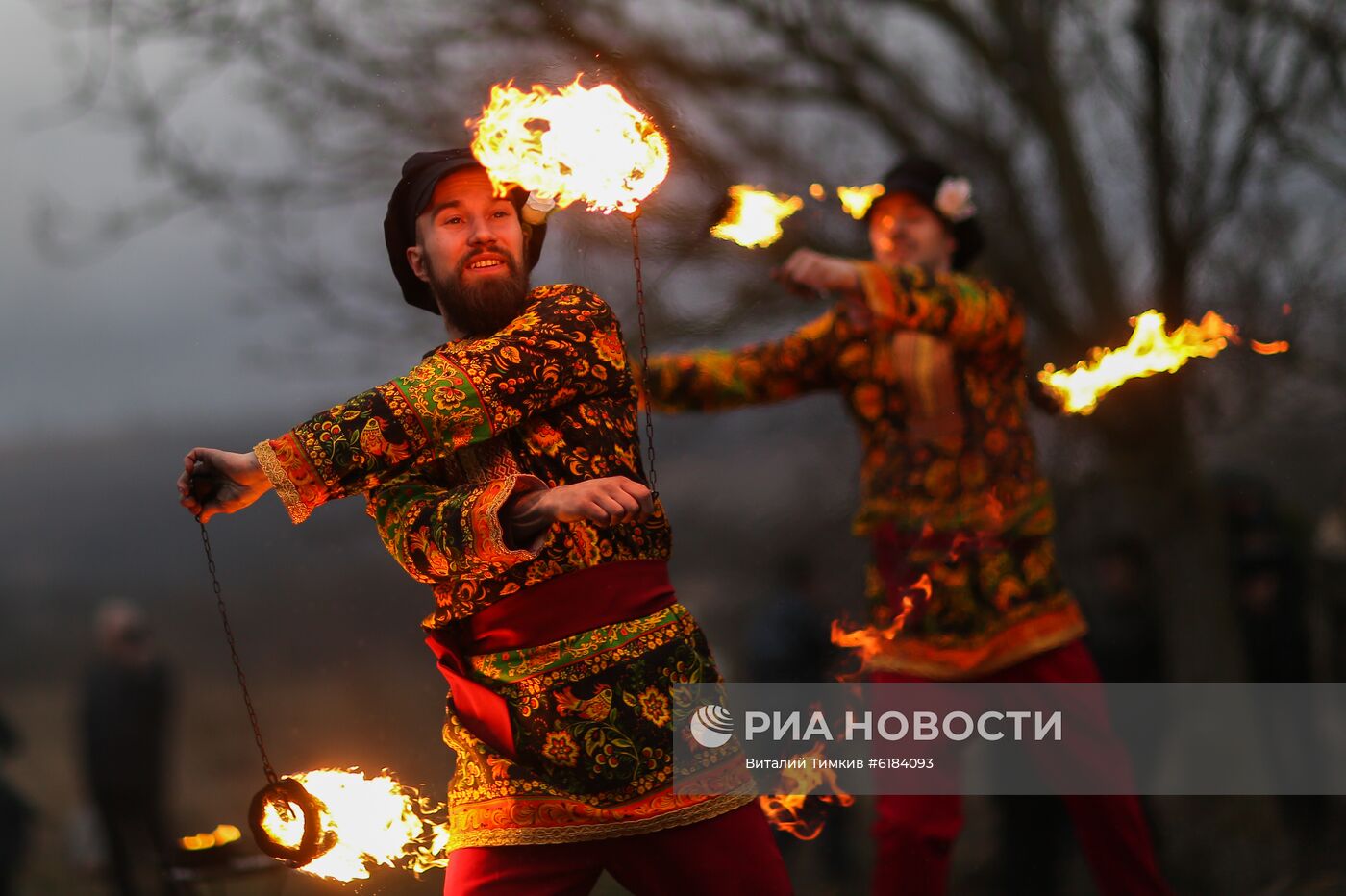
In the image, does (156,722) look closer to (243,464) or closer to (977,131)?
(243,464)

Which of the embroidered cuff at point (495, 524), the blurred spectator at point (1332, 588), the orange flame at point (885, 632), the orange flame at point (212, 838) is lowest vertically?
the orange flame at point (212, 838)

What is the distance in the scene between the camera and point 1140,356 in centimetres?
352

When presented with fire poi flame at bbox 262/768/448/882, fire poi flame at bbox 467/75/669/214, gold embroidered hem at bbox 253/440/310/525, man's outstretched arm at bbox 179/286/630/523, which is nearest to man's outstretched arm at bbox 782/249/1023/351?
fire poi flame at bbox 467/75/669/214

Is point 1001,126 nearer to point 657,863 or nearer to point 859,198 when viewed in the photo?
point 859,198

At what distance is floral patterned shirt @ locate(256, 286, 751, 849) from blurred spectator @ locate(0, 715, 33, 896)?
2020 millimetres

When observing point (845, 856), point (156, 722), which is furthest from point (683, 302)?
point (156, 722)

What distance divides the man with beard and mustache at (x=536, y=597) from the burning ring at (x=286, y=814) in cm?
27

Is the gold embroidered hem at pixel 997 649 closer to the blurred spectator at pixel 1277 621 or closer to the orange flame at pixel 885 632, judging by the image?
the orange flame at pixel 885 632

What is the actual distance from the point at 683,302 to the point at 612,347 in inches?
46.4

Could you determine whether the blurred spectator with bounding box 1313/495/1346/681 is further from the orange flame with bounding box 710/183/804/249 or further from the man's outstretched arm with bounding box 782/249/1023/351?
the orange flame with bounding box 710/183/804/249

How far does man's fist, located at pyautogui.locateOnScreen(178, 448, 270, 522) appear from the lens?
2.20m

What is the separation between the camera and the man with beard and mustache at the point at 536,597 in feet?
7.25

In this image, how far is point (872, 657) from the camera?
329cm

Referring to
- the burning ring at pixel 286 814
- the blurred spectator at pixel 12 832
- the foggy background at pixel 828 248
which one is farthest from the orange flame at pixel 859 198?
the blurred spectator at pixel 12 832
